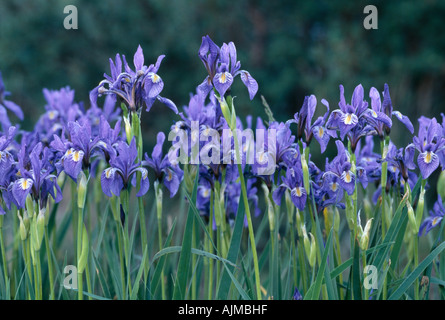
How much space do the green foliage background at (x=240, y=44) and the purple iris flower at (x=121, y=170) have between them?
630cm

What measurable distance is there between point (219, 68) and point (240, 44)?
8.09 meters

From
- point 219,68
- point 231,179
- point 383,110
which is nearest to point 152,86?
point 219,68

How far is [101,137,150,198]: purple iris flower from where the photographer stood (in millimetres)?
1833

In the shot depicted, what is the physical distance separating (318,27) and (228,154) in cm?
796

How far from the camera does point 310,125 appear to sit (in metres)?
1.94

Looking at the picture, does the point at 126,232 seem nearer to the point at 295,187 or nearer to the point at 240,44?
the point at 295,187

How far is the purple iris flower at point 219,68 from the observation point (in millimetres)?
1769

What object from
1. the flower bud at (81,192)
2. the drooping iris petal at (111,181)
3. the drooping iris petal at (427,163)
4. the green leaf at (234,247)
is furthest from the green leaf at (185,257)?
the drooping iris petal at (427,163)

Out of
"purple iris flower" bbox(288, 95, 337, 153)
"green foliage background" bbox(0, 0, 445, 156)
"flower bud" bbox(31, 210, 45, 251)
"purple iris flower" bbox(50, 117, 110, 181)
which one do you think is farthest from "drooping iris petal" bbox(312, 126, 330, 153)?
"green foliage background" bbox(0, 0, 445, 156)

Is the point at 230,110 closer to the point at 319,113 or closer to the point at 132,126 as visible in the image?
the point at 132,126

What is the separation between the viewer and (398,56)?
8.33 m

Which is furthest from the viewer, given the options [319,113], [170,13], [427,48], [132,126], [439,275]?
[170,13]

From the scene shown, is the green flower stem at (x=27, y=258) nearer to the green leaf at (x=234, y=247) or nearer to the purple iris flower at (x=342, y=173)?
the green leaf at (x=234, y=247)
